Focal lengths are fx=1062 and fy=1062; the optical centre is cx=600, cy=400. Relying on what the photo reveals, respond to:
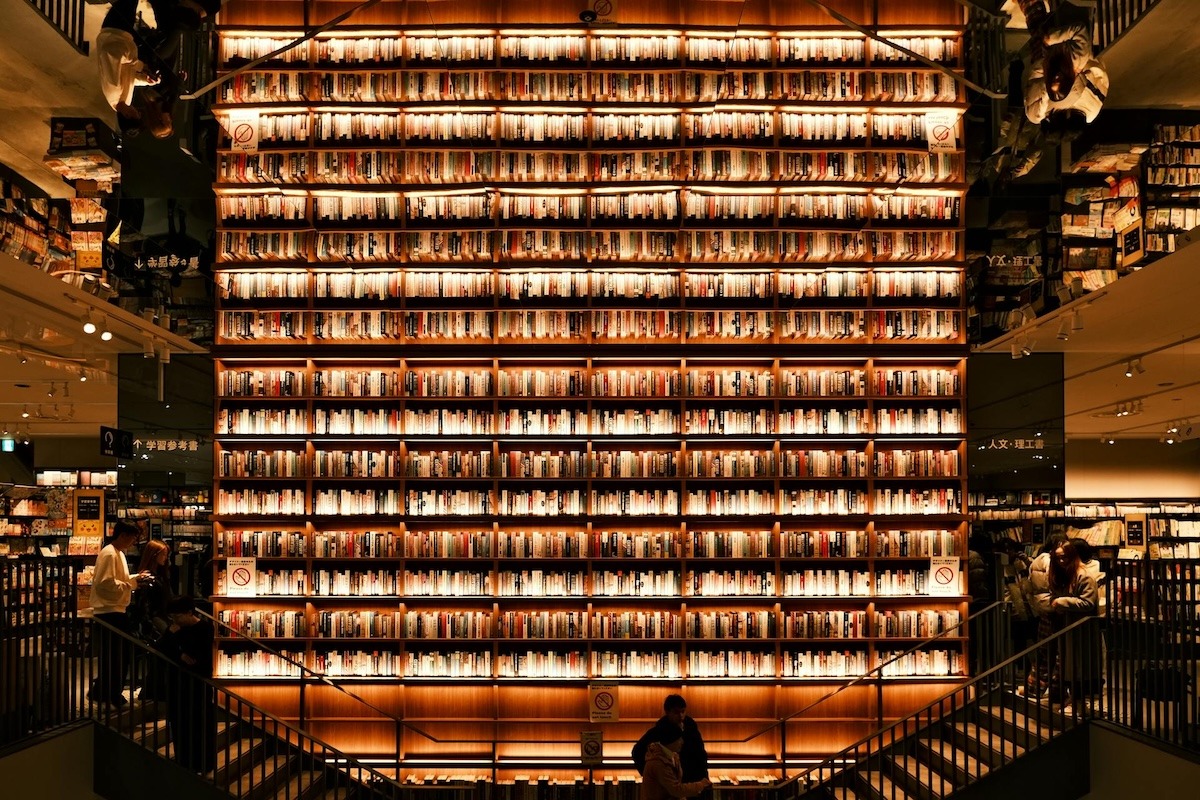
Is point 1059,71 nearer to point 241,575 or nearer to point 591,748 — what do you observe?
point 591,748

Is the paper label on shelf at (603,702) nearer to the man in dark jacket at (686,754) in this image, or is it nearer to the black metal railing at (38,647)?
the man in dark jacket at (686,754)

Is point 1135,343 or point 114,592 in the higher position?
point 1135,343

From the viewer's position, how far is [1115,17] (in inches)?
295

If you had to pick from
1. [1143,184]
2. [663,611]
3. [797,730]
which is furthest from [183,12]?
[1143,184]

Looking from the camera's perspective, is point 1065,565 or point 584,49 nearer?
point 1065,565

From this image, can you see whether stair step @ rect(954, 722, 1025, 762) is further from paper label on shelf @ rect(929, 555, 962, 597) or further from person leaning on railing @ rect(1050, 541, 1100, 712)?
paper label on shelf @ rect(929, 555, 962, 597)

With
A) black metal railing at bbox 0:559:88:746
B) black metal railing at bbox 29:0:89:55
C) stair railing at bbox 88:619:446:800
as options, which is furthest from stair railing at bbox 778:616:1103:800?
black metal railing at bbox 29:0:89:55

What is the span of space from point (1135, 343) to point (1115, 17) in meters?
2.86

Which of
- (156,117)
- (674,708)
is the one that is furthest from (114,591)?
(674,708)

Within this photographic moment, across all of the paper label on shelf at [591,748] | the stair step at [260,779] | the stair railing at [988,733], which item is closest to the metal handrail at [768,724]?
the stair railing at [988,733]

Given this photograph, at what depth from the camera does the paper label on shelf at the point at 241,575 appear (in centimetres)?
790

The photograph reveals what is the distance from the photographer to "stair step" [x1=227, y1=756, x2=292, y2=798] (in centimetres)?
651

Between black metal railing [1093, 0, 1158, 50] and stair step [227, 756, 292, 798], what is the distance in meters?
7.45

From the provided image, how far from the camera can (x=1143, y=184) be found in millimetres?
8000
